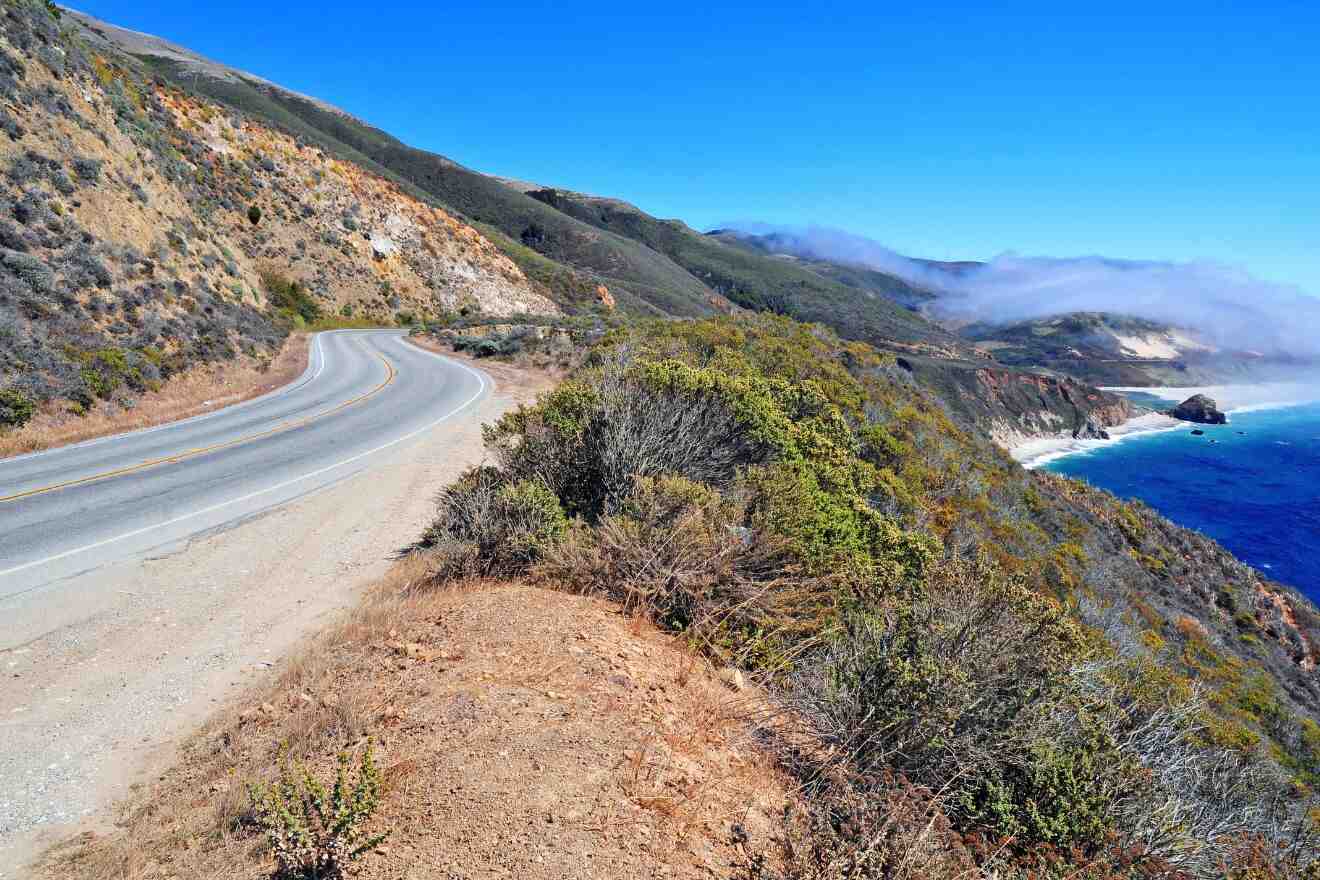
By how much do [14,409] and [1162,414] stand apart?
124 metres

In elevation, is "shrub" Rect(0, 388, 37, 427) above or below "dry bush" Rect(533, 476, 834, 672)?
below

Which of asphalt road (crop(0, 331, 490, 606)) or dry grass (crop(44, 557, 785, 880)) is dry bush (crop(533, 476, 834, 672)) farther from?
asphalt road (crop(0, 331, 490, 606))

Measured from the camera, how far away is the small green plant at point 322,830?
100 inches

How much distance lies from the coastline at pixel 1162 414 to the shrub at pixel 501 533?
44750mm

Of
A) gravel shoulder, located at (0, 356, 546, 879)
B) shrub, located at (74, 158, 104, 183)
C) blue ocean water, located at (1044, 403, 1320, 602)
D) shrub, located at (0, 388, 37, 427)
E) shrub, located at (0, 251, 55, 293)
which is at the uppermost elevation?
shrub, located at (74, 158, 104, 183)

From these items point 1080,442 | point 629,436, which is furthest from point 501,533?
point 1080,442

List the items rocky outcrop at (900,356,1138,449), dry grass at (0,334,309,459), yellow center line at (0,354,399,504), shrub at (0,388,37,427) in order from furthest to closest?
rocky outcrop at (900,356,1138,449)
dry grass at (0,334,309,459)
shrub at (0,388,37,427)
yellow center line at (0,354,399,504)

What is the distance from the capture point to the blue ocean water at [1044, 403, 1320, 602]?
125ft

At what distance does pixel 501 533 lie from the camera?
5840mm

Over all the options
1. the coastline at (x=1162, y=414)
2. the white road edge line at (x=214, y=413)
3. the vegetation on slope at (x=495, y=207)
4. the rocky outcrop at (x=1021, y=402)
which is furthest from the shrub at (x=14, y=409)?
the vegetation on slope at (x=495, y=207)

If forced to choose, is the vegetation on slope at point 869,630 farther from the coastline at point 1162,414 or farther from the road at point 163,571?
the coastline at point 1162,414

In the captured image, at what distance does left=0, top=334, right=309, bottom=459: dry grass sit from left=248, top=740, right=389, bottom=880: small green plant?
42.7 ft

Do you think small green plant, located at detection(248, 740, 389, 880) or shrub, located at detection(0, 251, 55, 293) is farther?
shrub, located at detection(0, 251, 55, 293)

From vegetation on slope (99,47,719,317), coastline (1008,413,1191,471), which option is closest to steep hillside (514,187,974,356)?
vegetation on slope (99,47,719,317)
